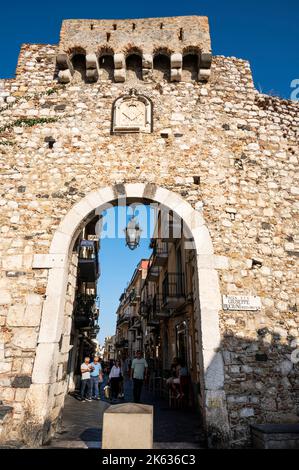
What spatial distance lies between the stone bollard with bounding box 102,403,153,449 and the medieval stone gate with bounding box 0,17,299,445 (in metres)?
1.48

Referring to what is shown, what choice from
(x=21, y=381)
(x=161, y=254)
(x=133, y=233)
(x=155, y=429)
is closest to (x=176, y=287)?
(x=161, y=254)

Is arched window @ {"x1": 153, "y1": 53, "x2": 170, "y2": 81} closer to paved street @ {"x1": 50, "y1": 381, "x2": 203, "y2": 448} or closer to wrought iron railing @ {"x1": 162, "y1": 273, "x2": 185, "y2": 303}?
paved street @ {"x1": 50, "y1": 381, "x2": 203, "y2": 448}

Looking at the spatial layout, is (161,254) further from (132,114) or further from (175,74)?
(175,74)

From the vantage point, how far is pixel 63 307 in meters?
5.21

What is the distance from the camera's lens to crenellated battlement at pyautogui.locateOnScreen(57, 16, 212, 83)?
258 inches

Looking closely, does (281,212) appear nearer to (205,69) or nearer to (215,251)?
(215,251)

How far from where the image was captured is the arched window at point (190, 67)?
6726 mm

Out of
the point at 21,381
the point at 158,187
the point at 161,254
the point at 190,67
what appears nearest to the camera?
the point at 21,381

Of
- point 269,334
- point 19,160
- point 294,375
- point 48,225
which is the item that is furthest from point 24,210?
point 294,375

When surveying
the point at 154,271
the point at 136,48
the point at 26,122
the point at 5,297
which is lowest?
the point at 5,297

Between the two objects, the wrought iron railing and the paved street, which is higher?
the wrought iron railing

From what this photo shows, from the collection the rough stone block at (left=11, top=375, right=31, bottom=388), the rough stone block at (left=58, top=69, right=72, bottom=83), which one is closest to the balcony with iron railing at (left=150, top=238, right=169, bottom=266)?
the rough stone block at (left=58, top=69, right=72, bottom=83)

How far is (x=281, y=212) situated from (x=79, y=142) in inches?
165

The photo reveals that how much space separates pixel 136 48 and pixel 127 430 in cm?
702
